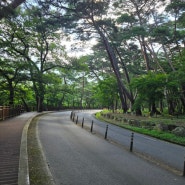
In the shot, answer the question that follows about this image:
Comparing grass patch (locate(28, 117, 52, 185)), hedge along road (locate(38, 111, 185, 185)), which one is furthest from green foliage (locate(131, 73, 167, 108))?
grass patch (locate(28, 117, 52, 185))

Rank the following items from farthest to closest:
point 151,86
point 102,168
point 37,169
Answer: point 151,86, point 102,168, point 37,169

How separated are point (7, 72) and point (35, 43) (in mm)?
8405

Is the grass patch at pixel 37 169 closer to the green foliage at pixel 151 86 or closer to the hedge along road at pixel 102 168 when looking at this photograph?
the hedge along road at pixel 102 168

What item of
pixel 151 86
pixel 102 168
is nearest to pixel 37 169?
pixel 102 168

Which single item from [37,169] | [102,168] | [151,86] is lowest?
[102,168]

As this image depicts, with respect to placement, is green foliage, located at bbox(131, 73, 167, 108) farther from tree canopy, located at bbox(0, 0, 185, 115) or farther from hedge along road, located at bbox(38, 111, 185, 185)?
hedge along road, located at bbox(38, 111, 185, 185)

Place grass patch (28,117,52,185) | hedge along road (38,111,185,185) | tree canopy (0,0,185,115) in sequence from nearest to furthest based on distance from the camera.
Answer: grass patch (28,117,52,185)
hedge along road (38,111,185,185)
tree canopy (0,0,185,115)

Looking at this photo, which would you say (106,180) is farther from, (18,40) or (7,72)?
(18,40)

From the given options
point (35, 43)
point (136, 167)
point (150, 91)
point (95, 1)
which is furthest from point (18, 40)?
point (136, 167)

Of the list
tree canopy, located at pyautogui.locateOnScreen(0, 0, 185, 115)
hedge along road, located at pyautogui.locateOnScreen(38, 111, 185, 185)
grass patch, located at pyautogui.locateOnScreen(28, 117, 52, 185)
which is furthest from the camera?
tree canopy, located at pyautogui.locateOnScreen(0, 0, 185, 115)

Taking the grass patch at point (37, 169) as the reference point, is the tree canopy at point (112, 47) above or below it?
above

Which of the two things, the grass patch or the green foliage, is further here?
the green foliage

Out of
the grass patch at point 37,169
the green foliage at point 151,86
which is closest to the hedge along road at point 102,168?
the grass patch at point 37,169

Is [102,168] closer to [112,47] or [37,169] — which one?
[37,169]
